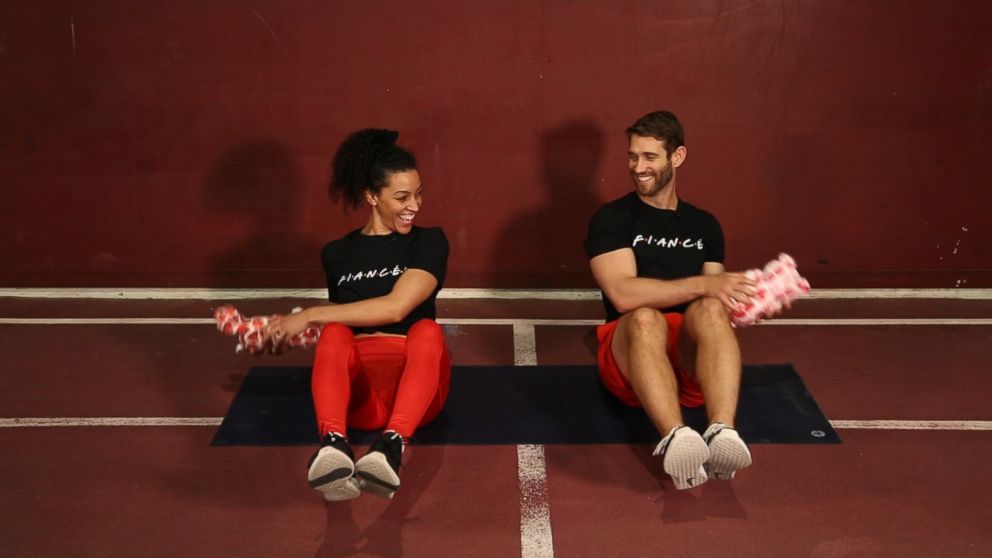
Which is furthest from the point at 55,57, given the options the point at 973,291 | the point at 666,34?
the point at 973,291

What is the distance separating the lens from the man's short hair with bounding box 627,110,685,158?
454 cm

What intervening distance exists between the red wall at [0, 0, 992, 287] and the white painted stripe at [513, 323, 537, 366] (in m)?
0.67

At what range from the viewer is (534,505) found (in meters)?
3.90

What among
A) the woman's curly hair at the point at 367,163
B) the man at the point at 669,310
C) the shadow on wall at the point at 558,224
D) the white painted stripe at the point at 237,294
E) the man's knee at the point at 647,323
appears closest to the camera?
the man at the point at 669,310

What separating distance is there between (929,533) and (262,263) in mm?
4403

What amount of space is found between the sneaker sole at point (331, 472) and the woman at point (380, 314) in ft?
0.68

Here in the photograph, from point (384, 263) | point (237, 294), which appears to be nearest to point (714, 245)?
point (384, 263)

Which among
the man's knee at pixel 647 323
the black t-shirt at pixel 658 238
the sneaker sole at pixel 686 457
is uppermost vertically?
the black t-shirt at pixel 658 238

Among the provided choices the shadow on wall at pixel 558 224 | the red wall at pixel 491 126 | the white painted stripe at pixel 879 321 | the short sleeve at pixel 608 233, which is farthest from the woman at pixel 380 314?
the white painted stripe at pixel 879 321

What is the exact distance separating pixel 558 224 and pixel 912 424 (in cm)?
261

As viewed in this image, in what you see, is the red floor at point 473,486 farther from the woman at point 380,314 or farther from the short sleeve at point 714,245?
the short sleeve at point 714,245

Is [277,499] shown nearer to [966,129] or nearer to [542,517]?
[542,517]

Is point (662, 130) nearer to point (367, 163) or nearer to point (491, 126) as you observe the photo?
point (367, 163)

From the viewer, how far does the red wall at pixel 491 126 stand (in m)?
6.08
